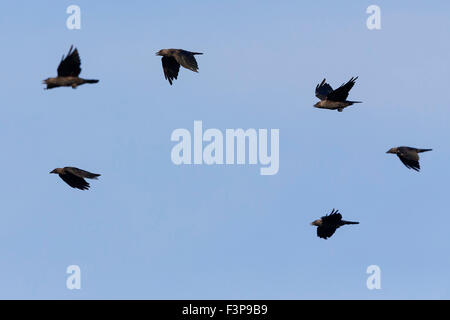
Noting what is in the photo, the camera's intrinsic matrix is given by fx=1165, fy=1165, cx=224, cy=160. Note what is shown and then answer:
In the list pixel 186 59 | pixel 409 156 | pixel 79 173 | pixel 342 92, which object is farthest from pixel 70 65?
pixel 409 156

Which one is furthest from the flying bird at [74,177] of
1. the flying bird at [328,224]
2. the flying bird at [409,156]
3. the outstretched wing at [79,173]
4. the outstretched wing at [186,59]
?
the flying bird at [409,156]

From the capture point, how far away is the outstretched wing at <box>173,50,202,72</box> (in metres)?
43.2

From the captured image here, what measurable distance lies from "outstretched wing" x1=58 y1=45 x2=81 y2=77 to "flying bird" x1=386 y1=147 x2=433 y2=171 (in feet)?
41.6

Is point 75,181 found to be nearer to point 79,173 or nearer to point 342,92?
point 79,173

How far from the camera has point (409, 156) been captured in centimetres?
4400

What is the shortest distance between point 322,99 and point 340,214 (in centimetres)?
480

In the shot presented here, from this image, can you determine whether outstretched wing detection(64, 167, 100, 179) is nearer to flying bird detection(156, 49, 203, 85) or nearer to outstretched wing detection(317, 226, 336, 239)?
flying bird detection(156, 49, 203, 85)

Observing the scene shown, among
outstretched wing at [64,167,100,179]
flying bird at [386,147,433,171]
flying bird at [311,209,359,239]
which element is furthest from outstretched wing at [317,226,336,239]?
outstretched wing at [64,167,100,179]

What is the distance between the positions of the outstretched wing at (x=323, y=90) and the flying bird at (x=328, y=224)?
4952 mm
